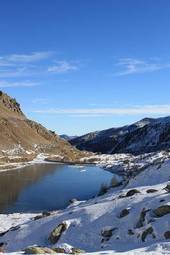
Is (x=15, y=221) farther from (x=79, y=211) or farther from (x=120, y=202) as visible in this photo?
(x=120, y=202)

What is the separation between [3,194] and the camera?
97375 millimetres

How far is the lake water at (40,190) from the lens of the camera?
8303cm

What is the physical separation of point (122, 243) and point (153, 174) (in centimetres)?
2402

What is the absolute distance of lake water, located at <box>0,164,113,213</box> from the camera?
83025mm

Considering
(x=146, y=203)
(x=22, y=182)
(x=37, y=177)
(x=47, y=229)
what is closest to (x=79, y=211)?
→ (x=47, y=229)

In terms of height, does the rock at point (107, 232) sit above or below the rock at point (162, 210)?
below

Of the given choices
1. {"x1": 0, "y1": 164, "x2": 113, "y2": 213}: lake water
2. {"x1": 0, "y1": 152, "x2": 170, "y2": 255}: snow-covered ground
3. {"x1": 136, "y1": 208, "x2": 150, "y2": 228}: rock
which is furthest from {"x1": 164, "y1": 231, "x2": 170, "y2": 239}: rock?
{"x1": 0, "y1": 164, "x2": 113, "y2": 213}: lake water

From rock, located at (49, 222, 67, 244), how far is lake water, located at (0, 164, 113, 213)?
107 ft

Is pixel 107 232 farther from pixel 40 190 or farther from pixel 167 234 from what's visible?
pixel 40 190

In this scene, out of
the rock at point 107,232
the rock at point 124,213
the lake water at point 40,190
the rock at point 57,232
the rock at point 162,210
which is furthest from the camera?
the lake water at point 40,190

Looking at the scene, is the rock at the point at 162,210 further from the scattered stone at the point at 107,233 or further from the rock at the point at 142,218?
the scattered stone at the point at 107,233

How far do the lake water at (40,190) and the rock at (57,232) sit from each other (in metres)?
32.6

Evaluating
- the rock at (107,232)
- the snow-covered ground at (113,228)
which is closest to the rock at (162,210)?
the snow-covered ground at (113,228)

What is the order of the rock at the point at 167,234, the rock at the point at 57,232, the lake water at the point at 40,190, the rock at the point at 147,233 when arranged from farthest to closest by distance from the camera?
1. the lake water at the point at 40,190
2. the rock at the point at 57,232
3. the rock at the point at 147,233
4. the rock at the point at 167,234
